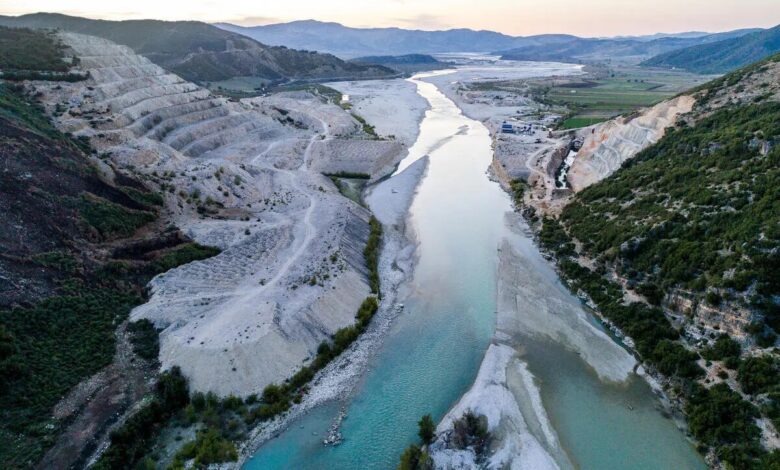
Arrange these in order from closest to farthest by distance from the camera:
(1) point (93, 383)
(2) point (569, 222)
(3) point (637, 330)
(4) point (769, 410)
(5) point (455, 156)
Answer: (4) point (769, 410) → (1) point (93, 383) → (3) point (637, 330) → (2) point (569, 222) → (5) point (455, 156)

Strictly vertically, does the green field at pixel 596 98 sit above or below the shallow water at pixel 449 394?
above

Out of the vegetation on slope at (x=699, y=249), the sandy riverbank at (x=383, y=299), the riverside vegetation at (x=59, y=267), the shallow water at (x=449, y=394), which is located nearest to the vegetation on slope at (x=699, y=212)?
the vegetation on slope at (x=699, y=249)

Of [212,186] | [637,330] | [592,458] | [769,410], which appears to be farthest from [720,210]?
[212,186]

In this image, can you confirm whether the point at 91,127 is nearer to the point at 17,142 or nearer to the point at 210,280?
the point at 17,142

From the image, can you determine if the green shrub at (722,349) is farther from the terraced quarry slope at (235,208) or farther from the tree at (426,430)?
the terraced quarry slope at (235,208)

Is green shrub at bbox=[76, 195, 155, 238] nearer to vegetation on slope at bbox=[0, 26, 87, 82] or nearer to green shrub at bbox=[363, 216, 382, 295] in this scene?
green shrub at bbox=[363, 216, 382, 295]

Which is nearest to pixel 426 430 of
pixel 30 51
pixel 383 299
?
pixel 383 299

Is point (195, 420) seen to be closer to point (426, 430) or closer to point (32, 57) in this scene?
point (426, 430)
